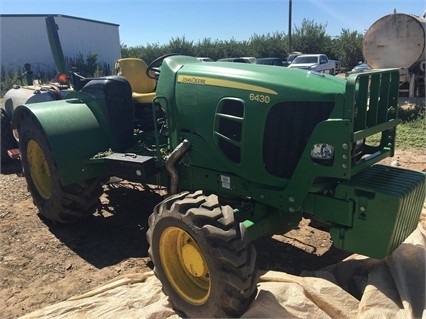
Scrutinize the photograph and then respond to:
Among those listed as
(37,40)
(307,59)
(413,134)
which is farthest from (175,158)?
(37,40)

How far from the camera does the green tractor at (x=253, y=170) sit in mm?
2658

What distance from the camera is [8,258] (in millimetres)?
4070

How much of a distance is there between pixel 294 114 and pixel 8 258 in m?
2.97

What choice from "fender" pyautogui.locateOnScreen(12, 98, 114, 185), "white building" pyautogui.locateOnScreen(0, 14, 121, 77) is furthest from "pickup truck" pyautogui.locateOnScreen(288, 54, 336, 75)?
"fender" pyautogui.locateOnScreen(12, 98, 114, 185)

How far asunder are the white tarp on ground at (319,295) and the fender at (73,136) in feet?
4.15

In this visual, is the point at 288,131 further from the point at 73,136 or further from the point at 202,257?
the point at 73,136

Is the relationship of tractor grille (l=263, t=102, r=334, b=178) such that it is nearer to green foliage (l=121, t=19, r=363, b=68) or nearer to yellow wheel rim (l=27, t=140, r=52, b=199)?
yellow wheel rim (l=27, t=140, r=52, b=199)

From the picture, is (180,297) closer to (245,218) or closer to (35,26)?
(245,218)

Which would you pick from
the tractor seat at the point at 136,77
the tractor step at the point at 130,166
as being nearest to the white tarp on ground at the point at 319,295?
the tractor step at the point at 130,166

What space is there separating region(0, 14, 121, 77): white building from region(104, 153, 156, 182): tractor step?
24671 mm

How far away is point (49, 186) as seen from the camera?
4.80 m

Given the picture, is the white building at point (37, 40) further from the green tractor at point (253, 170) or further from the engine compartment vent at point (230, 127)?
the engine compartment vent at point (230, 127)

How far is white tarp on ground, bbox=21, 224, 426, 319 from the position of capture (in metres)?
2.64

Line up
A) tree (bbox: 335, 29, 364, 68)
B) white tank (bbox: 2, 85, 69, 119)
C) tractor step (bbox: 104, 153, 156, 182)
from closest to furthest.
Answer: tractor step (bbox: 104, 153, 156, 182)
white tank (bbox: 2, 85, 69, 119)
tree (bbox: 335, 29, 364, 68)
